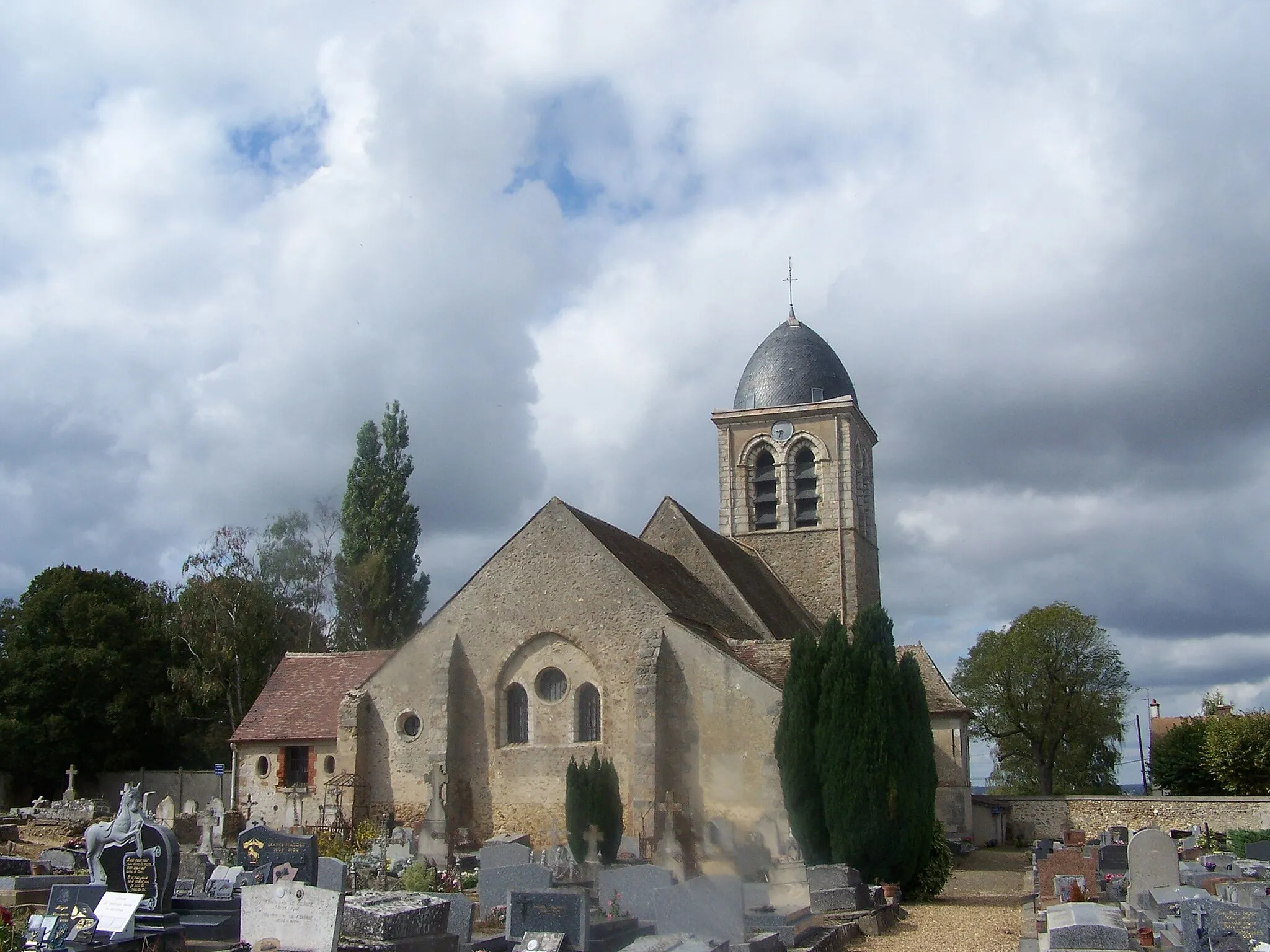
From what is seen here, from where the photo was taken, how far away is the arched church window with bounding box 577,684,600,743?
24.1 metres

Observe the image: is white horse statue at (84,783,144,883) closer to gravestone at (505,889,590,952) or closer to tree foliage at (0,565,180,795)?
gravestone at (505,889,590,952)

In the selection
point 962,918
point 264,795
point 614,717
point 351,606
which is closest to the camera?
point 962,918

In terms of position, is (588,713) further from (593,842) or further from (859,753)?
(859,753)

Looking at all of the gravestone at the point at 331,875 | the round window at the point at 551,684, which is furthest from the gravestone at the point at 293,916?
the round window at the point at 551,684

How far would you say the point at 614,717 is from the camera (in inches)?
935

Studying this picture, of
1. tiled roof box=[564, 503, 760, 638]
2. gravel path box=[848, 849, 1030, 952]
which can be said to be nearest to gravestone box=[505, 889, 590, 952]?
gravel path box=[848, 849, 1030, 952]

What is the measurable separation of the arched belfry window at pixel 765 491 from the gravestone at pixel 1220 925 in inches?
917

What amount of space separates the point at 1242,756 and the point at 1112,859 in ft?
62.4

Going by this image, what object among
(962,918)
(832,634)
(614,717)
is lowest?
(962,918)

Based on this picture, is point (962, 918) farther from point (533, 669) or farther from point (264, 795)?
point (264, 795)

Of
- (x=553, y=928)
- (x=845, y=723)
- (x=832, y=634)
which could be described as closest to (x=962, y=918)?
(x=845, y=723)

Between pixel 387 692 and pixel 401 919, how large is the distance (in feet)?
47.6

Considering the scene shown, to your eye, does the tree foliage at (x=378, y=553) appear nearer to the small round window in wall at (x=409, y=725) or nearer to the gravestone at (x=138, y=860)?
the small round window in wall at (x=409, y=725)

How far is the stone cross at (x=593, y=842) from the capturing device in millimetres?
20875
